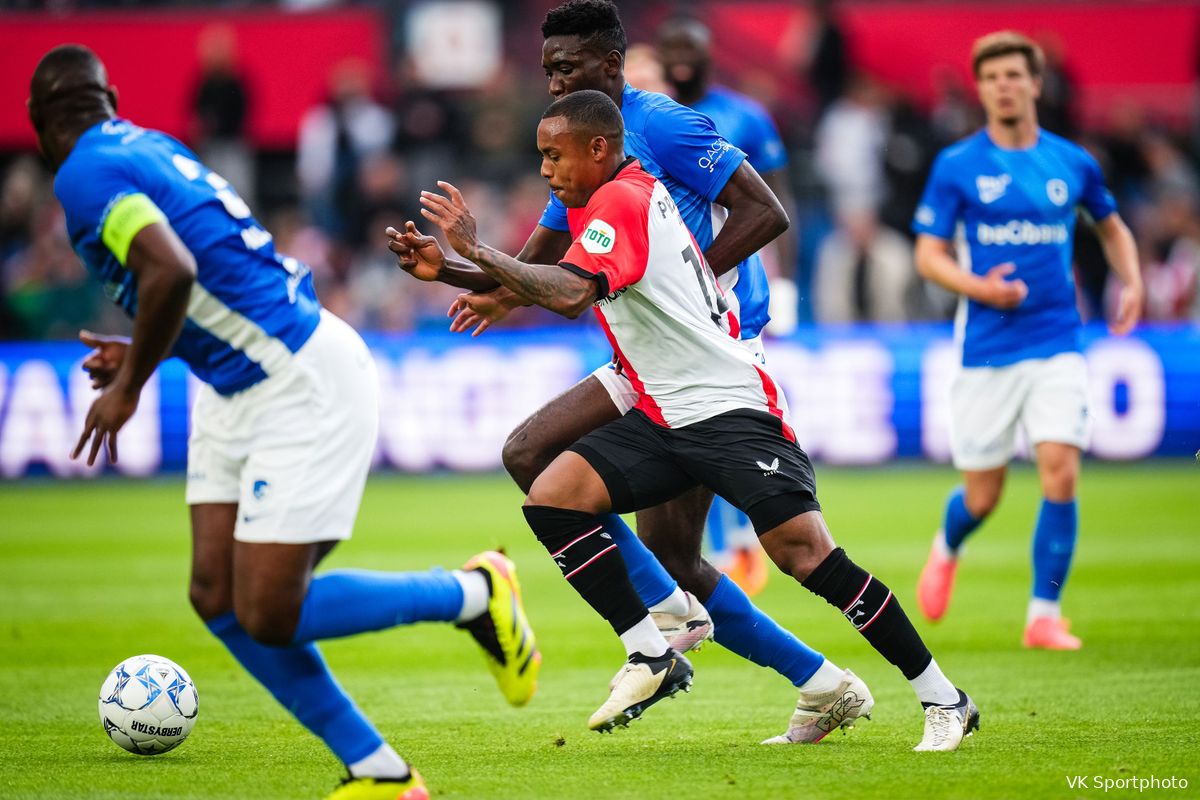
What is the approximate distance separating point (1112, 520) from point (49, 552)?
8369mm

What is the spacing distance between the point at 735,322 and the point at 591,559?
3.42 ft

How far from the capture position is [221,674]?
25.9 feet

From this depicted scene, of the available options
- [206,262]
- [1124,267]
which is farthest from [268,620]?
[1124,267]

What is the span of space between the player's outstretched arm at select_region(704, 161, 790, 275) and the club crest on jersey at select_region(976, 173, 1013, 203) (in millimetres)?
2711

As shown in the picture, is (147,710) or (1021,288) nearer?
(147,710)

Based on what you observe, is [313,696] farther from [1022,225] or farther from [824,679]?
[1022,225]

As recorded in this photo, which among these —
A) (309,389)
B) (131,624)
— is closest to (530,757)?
(309,389)

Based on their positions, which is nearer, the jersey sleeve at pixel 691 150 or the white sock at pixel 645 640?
the white sock at pixel 645 640

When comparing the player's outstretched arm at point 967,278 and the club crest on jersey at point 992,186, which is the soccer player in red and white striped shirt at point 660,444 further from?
the club crest on jersey at point 992,186

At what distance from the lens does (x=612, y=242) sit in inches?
215

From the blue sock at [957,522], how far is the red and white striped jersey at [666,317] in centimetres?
323

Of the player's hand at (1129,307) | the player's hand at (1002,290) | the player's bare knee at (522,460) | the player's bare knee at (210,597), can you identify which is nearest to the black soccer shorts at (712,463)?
the player's bare knee at (522,460)

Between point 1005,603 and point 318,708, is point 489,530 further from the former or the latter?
point 318,708

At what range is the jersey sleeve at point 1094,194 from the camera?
8523 millimetres
